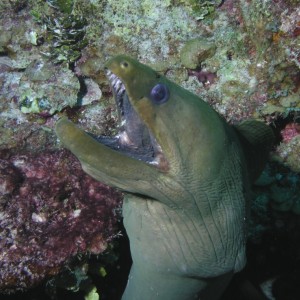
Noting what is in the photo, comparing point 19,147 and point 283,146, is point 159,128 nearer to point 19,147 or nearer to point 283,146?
point 19,147

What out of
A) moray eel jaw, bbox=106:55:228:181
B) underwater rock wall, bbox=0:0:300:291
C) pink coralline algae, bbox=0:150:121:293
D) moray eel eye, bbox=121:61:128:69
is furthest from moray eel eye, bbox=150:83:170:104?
underwater rock wall, bbox=0:0:300:291

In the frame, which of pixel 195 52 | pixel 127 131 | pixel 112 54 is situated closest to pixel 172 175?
pixel 127 131

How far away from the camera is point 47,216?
272 centimetres

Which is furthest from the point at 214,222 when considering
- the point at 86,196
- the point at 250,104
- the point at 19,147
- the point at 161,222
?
the point at 19,147

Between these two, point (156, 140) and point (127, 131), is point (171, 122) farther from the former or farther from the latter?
point (127, 131)

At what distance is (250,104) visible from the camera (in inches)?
128

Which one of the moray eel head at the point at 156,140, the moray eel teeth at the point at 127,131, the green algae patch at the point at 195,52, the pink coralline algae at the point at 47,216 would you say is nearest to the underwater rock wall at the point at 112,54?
the green algae patch at the point at 195,52

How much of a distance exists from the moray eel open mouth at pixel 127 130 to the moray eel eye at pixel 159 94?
25 centimetres

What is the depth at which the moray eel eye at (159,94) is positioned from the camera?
6.25 ft

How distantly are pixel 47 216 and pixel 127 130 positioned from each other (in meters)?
1.09

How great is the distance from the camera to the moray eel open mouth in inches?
83.3

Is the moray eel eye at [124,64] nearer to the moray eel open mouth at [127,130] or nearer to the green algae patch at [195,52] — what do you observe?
the moray eel open mouth at [127,130]

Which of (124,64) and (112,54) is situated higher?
(124,64)

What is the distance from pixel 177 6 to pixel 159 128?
1.97 metres
